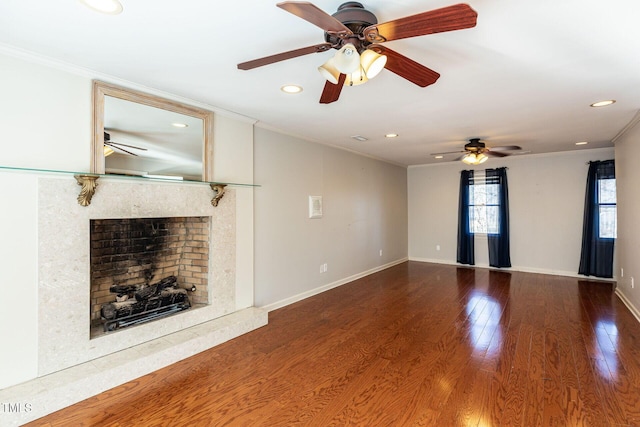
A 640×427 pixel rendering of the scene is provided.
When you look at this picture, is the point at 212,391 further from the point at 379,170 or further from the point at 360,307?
the point at 379,170

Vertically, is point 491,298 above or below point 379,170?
below

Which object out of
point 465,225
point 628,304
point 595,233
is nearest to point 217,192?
point 628,304

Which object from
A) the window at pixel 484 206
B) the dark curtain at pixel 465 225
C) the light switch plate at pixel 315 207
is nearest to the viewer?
the light switch plate at pixel 315 207

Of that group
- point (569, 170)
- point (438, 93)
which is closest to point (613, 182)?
point (569, 170)

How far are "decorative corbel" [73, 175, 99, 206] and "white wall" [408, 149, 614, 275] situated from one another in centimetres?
669

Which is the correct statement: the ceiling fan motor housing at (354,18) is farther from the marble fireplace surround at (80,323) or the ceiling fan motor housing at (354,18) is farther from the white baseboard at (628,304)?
the white baseboard at (628,304)

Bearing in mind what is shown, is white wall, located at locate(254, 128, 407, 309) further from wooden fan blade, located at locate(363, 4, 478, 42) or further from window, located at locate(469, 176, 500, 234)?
wooden fan blade, located at locate(363, 4, 478, 42)

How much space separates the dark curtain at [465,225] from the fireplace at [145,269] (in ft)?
18.2

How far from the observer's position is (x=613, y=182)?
17.9 ft

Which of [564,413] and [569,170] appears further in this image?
[569,170]

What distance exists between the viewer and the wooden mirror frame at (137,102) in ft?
8.27

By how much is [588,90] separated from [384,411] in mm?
3145

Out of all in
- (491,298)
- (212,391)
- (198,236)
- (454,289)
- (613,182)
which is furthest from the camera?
(613,182)

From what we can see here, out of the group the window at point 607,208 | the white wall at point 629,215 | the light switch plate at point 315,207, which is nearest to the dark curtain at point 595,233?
the window at point 607,208
